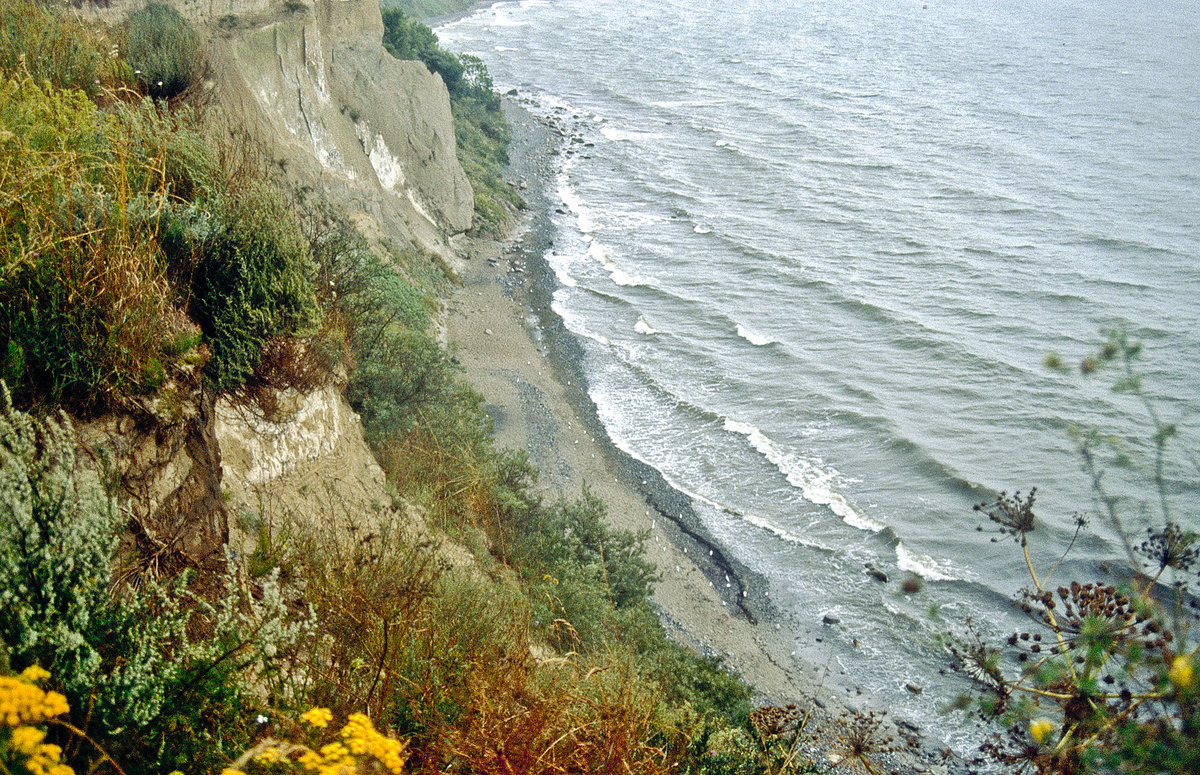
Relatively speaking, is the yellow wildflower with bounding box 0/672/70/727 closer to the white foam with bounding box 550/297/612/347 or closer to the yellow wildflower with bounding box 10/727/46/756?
the yellow wildflower with bounding box 10/727/46/756

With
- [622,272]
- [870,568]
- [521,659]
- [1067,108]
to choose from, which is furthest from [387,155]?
[1067,108]

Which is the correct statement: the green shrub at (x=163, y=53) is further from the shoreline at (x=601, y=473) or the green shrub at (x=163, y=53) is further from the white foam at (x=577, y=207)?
the white foam at (x=577, y=207)

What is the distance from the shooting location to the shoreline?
12109 mm

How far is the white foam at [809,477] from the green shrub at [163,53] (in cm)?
1314

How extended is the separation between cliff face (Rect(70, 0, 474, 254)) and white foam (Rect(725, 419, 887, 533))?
34.1 feet

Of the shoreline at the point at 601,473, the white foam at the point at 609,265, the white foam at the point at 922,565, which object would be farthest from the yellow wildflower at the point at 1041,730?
the white foam at the point at 609,265

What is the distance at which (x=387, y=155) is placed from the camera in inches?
824

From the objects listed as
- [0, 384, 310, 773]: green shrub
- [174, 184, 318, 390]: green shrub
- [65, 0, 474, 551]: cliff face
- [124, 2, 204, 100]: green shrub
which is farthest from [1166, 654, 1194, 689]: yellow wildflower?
[124, 2, 204, 100]: green shrub

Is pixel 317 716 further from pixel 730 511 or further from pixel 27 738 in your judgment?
pixel 730 511

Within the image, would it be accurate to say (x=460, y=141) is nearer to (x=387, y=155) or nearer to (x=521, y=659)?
(x=387, y=155)

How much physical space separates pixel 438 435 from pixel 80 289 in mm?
6540

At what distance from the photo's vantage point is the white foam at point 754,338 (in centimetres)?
2175

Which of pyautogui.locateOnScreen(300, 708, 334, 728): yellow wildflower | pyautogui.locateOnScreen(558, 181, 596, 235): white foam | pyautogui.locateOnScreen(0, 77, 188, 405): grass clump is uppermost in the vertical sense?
pyautogui.locateOnScreen(0, 77, 188, 405): grass clump

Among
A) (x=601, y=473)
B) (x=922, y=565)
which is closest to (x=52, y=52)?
(x=601, y=473)
